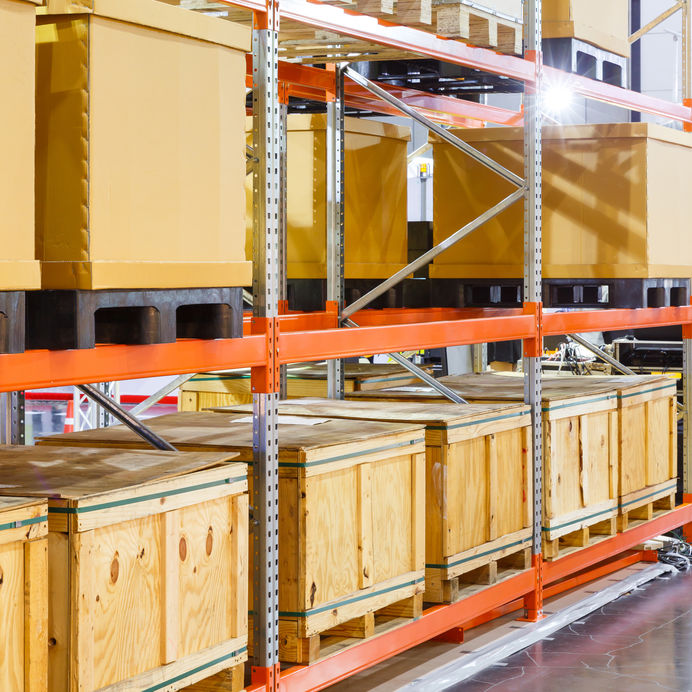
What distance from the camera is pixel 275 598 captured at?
498 centimetres

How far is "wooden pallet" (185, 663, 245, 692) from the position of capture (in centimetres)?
473

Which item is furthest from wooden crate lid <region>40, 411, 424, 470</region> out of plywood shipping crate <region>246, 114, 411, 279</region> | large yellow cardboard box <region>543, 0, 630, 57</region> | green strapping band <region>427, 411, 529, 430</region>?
large yellow cardboard box <region>543, 0, 630, 57</region>

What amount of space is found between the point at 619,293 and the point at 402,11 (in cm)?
300

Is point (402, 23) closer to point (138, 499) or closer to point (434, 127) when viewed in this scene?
point (434, 127)

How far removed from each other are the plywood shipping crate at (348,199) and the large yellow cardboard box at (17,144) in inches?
171

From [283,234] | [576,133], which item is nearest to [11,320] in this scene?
[283,234]

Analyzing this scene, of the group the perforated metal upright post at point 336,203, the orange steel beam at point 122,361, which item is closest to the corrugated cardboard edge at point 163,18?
the orange steel beam at point 122,361

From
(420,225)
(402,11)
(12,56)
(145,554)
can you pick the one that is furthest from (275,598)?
A: (420,225)

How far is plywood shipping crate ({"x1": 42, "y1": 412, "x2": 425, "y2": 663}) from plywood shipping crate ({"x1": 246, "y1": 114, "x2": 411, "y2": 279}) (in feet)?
6.77

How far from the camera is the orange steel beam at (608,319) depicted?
7565 mm

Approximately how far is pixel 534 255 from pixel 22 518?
4.38m

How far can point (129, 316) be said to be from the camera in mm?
4191

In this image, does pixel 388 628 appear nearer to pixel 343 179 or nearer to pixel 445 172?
pixel 343 179

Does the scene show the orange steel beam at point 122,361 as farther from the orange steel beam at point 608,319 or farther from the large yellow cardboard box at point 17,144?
the orange steel beam at point 608,319
